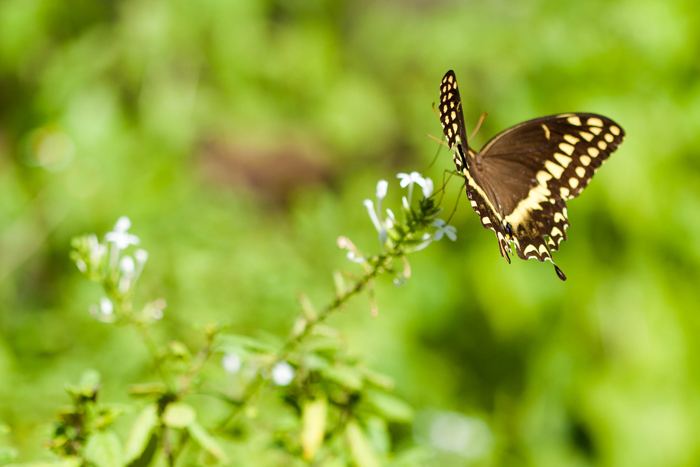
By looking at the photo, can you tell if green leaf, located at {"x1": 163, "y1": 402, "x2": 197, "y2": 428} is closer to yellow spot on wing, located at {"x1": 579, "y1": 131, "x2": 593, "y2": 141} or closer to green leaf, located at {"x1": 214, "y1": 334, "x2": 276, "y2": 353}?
→ green leaf, located at {"x1": 214, "y1": 334, "x2": 276, "y2": 353}

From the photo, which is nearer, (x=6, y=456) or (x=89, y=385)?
(x=6, y=456)

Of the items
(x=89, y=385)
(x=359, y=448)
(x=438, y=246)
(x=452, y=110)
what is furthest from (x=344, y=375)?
(x=438, y=246)

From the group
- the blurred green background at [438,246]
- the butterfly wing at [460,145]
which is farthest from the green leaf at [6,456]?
the blurred green background at [438,246]

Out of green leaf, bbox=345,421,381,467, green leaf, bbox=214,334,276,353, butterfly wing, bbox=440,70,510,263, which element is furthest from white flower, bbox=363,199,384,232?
green leaf, bbox=345,421,381,467

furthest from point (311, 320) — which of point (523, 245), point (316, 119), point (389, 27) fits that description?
point (389, 27)

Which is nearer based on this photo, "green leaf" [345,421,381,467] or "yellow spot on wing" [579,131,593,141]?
"green leaf" [345,421,381,467]

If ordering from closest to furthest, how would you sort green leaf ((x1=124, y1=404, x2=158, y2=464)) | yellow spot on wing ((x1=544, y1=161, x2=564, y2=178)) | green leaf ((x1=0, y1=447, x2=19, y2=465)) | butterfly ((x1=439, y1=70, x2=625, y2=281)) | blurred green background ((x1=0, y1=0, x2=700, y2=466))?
green leaf ((x1=0, y1=447, x2=19, y2=465)) < green leaf ((x1=124, y1=404, x2=158, y2=464)) < butterfly ((x1=439, y1=70, x2=625, y2=281)) < yellow spot on wing ((x1=544, y1=161, x2=564, y2=178)) < blurred green background ((x1=0, y1=0, x2=700, y2=466))

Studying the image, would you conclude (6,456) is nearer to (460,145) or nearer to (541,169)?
(460,145)
